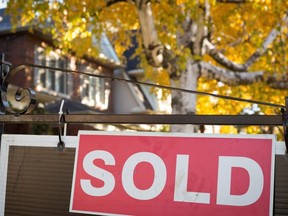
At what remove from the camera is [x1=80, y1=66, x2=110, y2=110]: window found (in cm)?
2069

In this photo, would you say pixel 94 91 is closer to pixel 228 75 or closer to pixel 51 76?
pixel 51 76

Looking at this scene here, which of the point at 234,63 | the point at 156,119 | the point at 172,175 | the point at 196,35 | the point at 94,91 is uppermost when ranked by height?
the point at 94,91

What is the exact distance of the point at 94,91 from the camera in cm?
2161

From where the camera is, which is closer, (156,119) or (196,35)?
(156,119)

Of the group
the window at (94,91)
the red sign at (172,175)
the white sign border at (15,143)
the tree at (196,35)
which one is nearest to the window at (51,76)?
the window at (94,91)

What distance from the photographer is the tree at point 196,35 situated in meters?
8.51

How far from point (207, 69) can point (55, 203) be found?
6828 mm

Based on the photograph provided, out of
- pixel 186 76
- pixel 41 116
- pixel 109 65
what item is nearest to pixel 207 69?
pixel 186 76

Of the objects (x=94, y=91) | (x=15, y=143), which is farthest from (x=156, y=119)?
(x=94, y=91)

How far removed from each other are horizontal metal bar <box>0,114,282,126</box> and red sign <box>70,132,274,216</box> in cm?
8

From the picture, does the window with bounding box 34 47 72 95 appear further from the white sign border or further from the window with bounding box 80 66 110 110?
the white sign border

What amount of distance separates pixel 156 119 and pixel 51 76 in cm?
1619

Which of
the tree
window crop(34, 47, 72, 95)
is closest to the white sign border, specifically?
the tree

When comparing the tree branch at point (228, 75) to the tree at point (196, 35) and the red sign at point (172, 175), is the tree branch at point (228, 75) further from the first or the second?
the red sign at point (172, 175)
